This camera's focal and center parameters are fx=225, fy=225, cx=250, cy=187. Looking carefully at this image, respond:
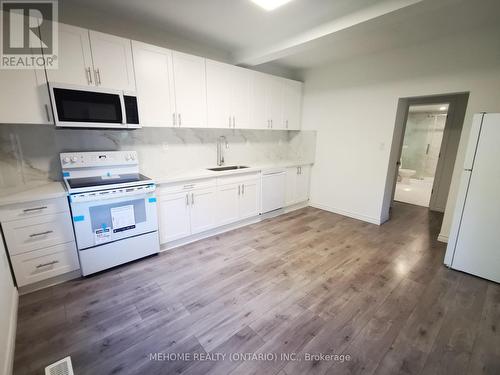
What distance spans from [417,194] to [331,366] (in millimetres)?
5896

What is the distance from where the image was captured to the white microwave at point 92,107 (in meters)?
2.07

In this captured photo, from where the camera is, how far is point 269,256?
9.29ft

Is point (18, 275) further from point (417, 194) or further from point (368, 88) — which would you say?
point (417, 194)

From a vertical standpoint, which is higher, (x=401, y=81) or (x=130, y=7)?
(x=130, y=7)

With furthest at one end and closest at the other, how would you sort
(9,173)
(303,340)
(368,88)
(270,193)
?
(270,193) → (368,88) → (9,173) → (303,340)

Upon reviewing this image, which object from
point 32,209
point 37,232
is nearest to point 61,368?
point 37,232

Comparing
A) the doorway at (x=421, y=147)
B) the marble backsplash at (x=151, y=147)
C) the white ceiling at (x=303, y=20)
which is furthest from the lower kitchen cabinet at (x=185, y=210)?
the doorway at (x=421, y=147)

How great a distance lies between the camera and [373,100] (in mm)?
3676

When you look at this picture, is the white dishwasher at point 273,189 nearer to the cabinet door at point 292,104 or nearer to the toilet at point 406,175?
the cabinet door at point 292,104

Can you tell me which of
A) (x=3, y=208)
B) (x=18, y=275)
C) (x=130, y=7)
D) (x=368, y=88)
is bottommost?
(x=18, y=275)

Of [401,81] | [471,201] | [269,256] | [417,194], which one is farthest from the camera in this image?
[417,194]

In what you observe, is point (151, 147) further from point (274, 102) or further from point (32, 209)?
point (274, 102)

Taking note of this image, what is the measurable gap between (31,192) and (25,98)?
85cm

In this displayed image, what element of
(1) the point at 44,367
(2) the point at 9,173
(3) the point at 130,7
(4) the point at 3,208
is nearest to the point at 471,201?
(1) the point at 44,367
